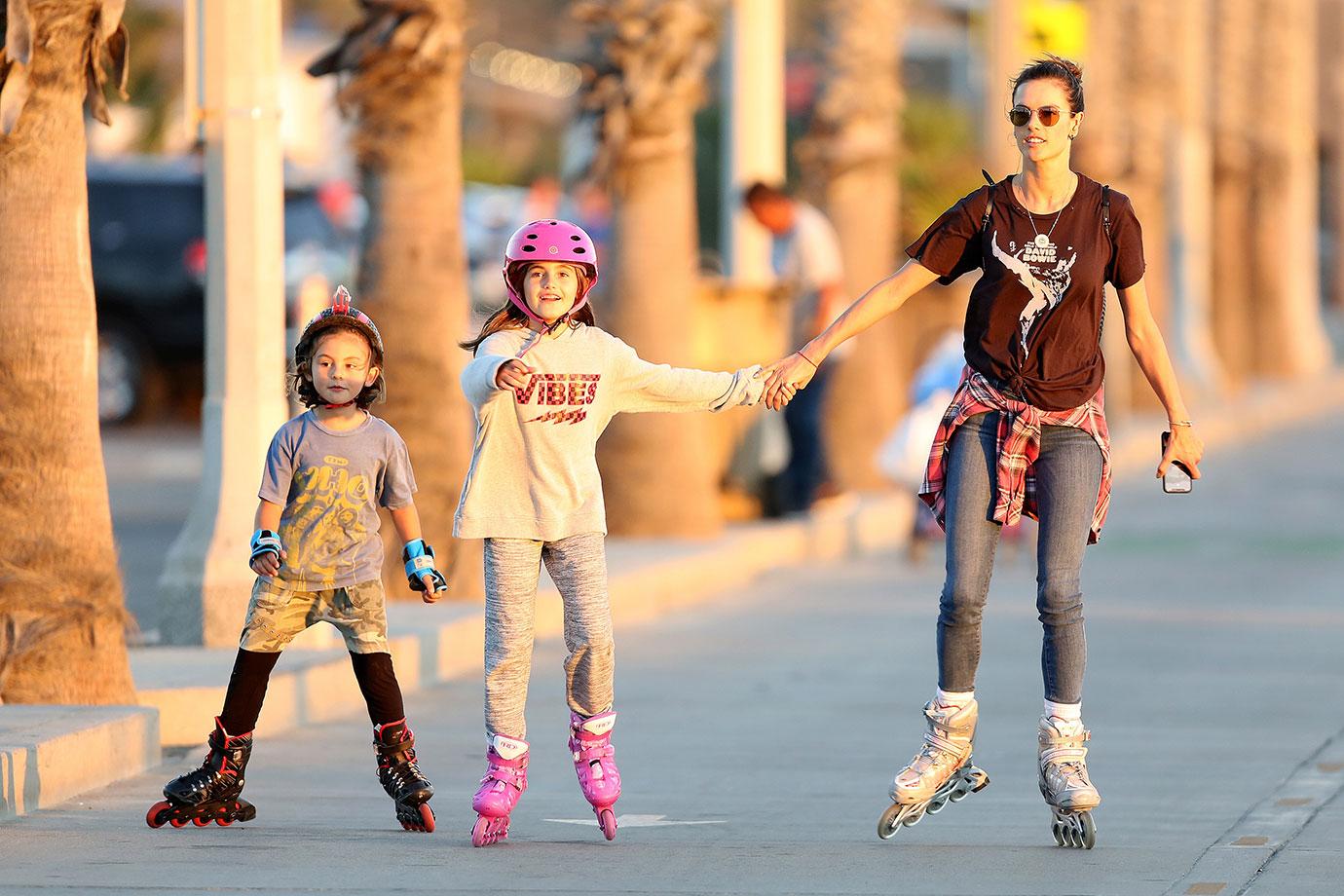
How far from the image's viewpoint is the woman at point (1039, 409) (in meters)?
7.06

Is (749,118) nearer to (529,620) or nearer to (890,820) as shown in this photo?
(529,620)

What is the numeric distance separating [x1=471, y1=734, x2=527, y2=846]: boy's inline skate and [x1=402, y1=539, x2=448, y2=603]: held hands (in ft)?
1.37

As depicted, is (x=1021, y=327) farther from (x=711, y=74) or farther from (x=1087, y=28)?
(x=711, y=74)

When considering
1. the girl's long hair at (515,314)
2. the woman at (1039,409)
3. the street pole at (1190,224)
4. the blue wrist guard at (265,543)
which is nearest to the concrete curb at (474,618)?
the blue wrist guard at (265,543)

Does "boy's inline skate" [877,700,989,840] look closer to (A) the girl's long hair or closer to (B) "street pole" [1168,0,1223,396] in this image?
(A) the girl's long hair

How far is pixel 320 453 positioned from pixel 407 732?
0.83 m

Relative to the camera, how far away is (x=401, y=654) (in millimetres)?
10414

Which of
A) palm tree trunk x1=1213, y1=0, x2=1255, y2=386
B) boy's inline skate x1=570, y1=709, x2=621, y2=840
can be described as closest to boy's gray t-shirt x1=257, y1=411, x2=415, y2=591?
boy's inline skate x1=570, y1=709, x2=621, y2=840

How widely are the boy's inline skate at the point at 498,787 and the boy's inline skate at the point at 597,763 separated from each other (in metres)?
0.16

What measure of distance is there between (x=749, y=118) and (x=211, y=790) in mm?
12378

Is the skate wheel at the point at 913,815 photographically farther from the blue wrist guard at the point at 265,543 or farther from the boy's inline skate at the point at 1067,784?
the blue wrist guard at the point at 265,543

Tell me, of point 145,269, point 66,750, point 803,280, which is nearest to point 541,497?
point 66,750

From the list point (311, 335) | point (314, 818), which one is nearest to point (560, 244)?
point (311, 335)

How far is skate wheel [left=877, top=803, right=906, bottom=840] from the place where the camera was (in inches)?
281
